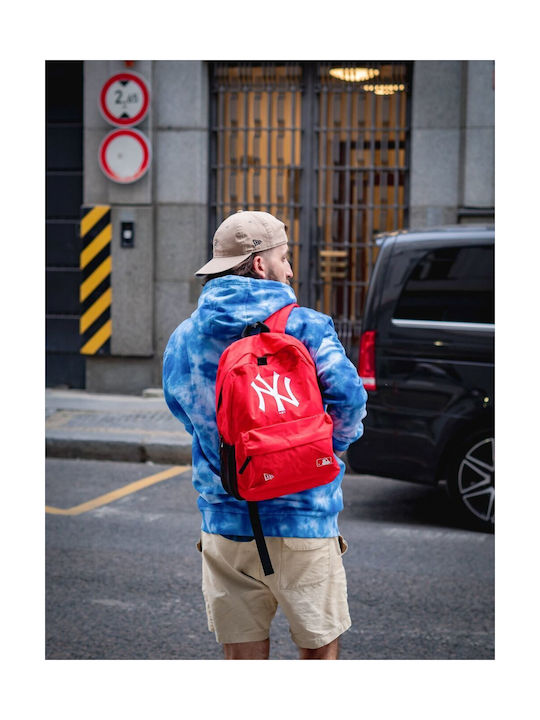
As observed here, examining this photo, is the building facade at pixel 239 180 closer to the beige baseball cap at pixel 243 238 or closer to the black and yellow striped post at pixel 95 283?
the black and yellow striped post at pixel 95 283

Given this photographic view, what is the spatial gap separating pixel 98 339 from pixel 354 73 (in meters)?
4.10

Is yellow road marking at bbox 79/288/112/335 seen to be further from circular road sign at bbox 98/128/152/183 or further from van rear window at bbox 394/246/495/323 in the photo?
van rear window at bbox 394/246/495/323

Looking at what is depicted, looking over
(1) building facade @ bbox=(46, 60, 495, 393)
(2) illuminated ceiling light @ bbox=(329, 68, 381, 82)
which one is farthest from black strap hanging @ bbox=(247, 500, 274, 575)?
(2) illuminated ceiling light @ bbox=(329, 68, 381, 82)

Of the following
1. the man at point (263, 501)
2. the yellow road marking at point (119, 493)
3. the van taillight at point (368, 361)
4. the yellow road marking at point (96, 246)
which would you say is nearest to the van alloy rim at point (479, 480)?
the van taillight at point (368, 361)

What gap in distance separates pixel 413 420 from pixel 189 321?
3.62 m

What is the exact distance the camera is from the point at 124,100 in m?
10.5

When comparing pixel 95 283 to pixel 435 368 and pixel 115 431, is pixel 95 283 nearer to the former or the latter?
pixel 115 431

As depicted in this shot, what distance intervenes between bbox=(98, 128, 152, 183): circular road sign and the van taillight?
17.0ft

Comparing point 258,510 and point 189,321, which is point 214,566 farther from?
point 189,321

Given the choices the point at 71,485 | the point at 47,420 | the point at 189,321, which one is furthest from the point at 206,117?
the point at 189,321

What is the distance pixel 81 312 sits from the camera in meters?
11.1

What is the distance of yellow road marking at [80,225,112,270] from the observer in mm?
10875

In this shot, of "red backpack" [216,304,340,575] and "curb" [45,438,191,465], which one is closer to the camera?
"red backpack" [216,304,340,575]

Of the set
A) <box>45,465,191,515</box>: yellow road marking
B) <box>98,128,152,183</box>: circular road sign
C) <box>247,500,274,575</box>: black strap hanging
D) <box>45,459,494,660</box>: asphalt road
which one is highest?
<box>98,128,152,183</box>: circular road sign
